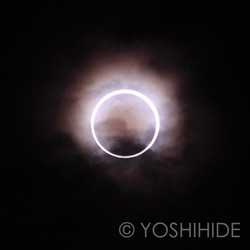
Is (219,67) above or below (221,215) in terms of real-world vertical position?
above

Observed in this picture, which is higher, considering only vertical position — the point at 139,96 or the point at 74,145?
the point at 139,96

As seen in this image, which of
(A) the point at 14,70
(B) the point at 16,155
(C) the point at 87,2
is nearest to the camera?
(C) the point at 87,2

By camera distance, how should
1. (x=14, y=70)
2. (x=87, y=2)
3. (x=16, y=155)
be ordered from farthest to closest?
(x=16, y=155) < (x=14, y=70) < (x=87, y=2)

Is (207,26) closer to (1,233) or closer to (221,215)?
(221,215)

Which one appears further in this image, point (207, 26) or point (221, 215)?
point (221, 215)

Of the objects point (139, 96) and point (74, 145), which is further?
point (74, 145)

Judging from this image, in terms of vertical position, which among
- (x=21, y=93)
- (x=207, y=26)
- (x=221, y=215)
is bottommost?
(x=221, y=215)

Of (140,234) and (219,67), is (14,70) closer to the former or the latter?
(219,67)

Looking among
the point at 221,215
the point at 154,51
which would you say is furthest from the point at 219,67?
the point at 221,215
